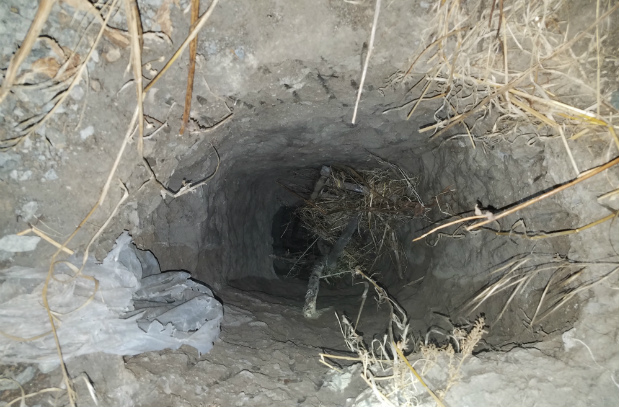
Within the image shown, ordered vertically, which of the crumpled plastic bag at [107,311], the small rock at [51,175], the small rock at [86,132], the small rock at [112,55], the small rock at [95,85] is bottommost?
the crumpled plastic bag at [107,311]

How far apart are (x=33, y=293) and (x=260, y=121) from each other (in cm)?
135

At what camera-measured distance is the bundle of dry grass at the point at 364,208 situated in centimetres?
327

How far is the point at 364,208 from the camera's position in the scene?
362 centimetres

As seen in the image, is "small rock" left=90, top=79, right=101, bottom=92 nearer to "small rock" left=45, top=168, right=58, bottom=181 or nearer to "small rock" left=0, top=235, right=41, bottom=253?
"small rock" left=45, top=168, right=58, bottom=181

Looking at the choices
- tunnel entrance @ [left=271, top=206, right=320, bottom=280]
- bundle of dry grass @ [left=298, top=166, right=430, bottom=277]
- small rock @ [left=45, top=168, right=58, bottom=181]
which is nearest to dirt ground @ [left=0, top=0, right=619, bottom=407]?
small rock @ [left=45, top=168, right=58, bottom=181]

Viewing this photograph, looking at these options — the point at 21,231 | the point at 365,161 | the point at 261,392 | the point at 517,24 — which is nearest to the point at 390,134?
the point at 365,161

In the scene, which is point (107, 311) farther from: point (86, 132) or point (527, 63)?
point (527, 63)

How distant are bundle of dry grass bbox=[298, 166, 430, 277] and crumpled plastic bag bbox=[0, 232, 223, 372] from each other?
188 cm

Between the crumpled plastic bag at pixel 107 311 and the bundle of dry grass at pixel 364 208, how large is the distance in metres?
1.88

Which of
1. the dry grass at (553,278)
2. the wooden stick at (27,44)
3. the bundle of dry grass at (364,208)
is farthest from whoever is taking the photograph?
the bundle of dry grass at (364,208)

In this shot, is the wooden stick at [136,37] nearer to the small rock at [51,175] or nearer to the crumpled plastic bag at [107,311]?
the small rock at [51,175]

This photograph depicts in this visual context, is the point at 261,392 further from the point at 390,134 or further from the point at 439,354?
the point at 390,134

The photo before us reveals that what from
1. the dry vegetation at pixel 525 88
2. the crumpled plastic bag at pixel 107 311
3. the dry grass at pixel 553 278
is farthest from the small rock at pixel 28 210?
the dry grass at pixel 553 278

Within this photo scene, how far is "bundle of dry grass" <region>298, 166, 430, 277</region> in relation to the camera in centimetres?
327
